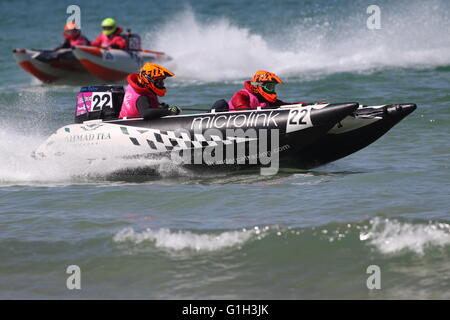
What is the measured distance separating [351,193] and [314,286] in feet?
8.51

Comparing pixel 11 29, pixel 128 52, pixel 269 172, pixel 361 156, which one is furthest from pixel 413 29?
pixel 11 29

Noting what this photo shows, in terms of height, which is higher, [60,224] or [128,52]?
[128,52]

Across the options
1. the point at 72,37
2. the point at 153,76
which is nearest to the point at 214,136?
the point at 153,76

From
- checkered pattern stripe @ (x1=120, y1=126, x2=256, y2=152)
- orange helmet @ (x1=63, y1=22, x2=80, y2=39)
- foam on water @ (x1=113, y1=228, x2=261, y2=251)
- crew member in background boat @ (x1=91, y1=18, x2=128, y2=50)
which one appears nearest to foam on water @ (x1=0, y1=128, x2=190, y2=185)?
checkered pattern stripe @ (x1=120, y1=126, x2=256, y2=152)

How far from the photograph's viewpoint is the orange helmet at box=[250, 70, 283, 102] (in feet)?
31.4

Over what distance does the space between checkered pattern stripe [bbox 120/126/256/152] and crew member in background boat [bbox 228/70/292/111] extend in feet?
1.71

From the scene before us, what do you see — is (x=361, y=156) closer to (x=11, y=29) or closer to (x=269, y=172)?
(x=269, y=172)

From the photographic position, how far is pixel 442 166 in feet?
30.8

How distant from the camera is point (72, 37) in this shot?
775 inches

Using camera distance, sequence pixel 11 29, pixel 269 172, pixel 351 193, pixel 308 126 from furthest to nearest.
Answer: pixel 11 29 < pixel 269 172 < pixel 308 126 < pixel 351 193

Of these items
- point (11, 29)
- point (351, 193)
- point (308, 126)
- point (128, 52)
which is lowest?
point (351, 193)

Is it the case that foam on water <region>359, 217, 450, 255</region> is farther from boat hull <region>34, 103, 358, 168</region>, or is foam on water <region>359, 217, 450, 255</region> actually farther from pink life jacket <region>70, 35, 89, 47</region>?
pink life jacket <region>70, 35, 89, 47</region>

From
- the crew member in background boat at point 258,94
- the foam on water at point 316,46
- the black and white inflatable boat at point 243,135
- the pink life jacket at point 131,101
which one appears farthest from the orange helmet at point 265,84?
the foam on water at point 316,46

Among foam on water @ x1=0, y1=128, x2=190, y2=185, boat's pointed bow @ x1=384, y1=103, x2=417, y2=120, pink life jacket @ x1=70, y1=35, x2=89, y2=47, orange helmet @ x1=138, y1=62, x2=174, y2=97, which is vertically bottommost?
foam on water @ x1=0, y1=128, x2=190, y2=185
